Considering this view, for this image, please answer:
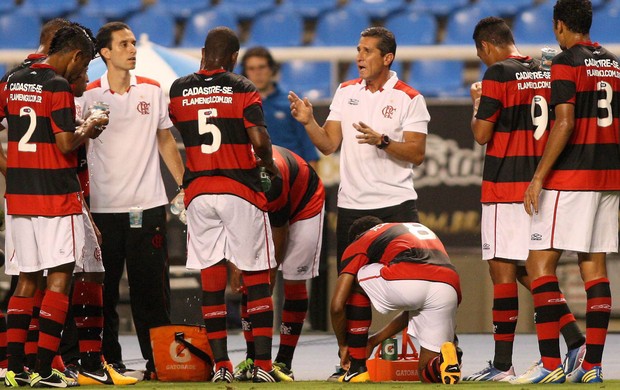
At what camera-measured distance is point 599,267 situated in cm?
613

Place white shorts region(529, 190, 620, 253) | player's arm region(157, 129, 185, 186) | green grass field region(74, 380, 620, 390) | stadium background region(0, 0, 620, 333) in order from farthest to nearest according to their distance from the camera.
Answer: stadium background region(0, 0, 620, 333) → player's arm region(157, 129, 185, 186) → white shorts region(529, 190, 620, 253) → green grass field region(74, 380, 620, 390)

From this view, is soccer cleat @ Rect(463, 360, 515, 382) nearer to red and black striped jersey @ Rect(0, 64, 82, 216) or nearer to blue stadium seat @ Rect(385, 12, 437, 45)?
red and black striped jersey @ Rect(0, 64, 82, 216)

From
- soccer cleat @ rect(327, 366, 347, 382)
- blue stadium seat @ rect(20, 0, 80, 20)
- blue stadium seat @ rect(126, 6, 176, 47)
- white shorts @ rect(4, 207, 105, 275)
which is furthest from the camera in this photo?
blue stadium seat @ rect(20, 0, 80, 20)

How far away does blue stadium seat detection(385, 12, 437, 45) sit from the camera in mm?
13492

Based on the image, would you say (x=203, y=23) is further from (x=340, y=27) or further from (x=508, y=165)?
(x=508, y=165)

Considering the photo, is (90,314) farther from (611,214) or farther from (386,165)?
(611,214)

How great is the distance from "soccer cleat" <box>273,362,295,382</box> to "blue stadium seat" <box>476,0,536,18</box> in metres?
7.74

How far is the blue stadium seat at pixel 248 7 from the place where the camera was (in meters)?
14.1

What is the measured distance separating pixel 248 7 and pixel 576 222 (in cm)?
876

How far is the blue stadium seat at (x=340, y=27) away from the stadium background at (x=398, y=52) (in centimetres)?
1

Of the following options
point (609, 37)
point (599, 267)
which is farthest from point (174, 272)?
point (609, 37)

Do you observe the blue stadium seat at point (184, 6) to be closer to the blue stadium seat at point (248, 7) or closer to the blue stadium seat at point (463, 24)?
the blue stadium seat at point (248, 7)

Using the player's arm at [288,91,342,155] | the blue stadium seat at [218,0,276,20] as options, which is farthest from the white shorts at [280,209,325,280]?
the blue stadium seat at [218,0,276,20]

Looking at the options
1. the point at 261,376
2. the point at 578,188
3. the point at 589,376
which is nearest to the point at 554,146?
the point at 578,188
